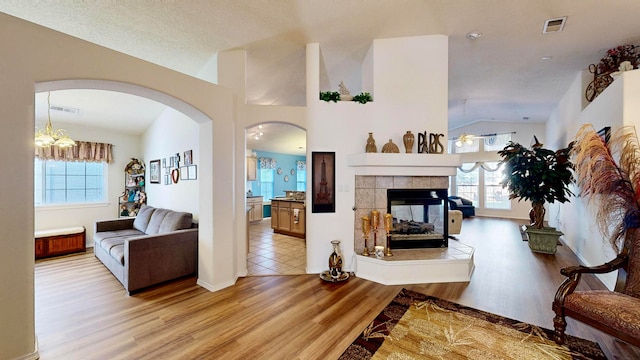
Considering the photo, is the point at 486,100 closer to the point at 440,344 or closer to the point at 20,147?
the point at 440,344

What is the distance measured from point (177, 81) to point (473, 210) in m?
9.72

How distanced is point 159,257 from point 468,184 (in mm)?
10191

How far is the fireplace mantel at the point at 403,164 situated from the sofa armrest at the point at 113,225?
452 centimetres

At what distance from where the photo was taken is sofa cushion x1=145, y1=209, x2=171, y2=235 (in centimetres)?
418

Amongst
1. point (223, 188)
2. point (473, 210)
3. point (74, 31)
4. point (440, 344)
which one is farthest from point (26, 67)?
point (473, 210)

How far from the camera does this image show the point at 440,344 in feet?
6.80

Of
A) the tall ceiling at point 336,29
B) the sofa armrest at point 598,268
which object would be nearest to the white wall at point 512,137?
the tall ceiling at point 336,29

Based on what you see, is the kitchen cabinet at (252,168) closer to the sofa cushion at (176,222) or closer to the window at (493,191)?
the sofa cushion at (176,222)

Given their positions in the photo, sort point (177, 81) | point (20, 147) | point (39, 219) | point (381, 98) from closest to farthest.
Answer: point (20, 147) → point (177, 81) → point (381, 98) → point (39, 219)

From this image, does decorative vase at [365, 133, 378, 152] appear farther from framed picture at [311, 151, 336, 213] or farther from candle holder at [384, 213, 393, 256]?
candle holder at [384, 213, 393, 256]

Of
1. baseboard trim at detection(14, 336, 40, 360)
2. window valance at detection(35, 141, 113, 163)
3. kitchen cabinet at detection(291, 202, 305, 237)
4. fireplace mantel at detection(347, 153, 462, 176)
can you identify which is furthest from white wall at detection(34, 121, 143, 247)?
fireplace mantel at detection(347, 153, 462, 176)

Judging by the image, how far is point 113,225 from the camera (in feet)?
15.5

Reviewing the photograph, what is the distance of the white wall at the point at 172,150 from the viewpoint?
4.22 m

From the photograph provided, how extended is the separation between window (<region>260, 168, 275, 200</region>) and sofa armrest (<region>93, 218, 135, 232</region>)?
4.25 metres
